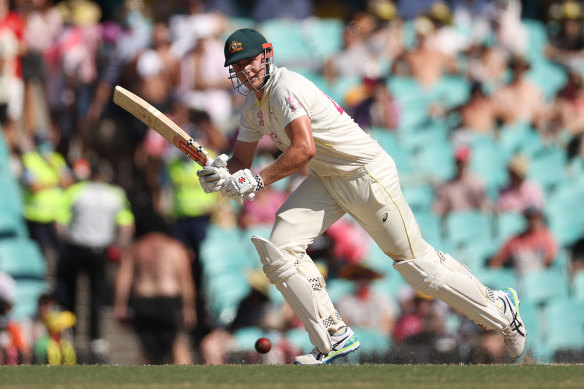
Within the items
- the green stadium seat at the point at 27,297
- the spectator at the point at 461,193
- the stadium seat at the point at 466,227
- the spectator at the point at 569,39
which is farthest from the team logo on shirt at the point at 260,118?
the spectator at the point at 569,39

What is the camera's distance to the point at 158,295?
365 inches

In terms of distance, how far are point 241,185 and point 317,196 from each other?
2.08 feet

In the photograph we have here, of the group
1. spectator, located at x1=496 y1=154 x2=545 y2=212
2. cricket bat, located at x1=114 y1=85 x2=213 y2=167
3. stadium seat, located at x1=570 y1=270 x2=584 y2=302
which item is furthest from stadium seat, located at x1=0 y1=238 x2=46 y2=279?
stadium seat, located at x1=570 y1=270 x2=584 y2=302

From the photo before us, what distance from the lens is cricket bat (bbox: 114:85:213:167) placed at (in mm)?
6090

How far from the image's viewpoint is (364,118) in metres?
11.9

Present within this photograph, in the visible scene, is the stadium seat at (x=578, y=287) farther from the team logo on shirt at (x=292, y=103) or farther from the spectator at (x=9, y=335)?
the team logo on shirt at (x=292, y=103)

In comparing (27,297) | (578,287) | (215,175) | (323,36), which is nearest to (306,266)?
(215,175)

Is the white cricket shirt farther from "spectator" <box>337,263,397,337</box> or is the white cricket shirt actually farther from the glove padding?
"spectator" <box>337,263,397,337</box>

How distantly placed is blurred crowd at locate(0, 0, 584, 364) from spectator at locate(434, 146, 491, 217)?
0.08 ft

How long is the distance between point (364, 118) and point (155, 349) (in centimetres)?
420

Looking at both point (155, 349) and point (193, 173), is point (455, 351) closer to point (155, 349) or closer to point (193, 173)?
point (155, 349)

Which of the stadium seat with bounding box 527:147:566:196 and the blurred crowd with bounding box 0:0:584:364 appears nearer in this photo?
the blurred crowd with bounding box 0:0:584:364

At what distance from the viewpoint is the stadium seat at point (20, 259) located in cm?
945

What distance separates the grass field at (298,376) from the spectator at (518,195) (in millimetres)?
5614
